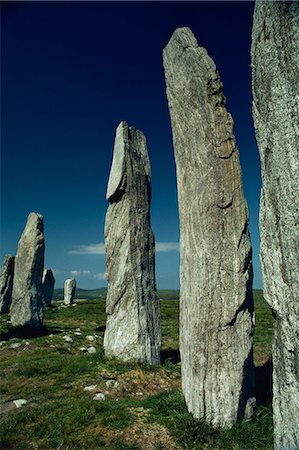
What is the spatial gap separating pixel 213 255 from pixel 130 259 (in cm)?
607

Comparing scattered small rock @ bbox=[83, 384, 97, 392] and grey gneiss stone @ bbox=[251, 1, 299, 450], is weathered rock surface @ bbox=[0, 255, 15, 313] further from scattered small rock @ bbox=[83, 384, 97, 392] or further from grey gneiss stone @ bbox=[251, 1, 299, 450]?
grey gneiss stone @ bbox=[251, 1, 299, 450]

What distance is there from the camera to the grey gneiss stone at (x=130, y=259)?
13656 millimetres

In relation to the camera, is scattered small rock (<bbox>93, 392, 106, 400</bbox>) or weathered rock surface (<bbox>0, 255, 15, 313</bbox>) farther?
weathered rock surface (<bbox>0, 255, 15, 313</bbox>)

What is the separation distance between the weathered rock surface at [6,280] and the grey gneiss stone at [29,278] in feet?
29.7

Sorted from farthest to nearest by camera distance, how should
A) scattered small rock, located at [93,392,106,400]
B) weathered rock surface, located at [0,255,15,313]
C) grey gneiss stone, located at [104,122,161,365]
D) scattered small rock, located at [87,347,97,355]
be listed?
weathered rock surface, located at [0,255,15,313] → scattered small rock, located at [87,347,97,355] → grey gneiss stone, located at [104,122,161,365] → scattered small rock, located at [93,392,106,400]

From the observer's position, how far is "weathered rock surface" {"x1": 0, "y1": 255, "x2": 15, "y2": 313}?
3035 centimetres

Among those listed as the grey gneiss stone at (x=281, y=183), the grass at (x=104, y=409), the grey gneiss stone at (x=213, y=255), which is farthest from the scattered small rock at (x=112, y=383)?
the grey gneiss stone at (x=281, y=183)

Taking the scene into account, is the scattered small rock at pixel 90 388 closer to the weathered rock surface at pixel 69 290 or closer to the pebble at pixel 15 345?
the pebble at pixel 15 345

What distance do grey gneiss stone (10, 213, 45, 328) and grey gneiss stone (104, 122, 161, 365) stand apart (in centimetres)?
789

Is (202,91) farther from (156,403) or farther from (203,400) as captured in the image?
(156,403)

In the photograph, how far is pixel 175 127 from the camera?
934 centimetres

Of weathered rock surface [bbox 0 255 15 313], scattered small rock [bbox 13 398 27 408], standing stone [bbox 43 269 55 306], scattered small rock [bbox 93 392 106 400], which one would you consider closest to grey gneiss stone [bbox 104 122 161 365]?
scattered small rock [bbox 93 392 106 400]

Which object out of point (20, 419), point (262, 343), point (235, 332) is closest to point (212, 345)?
point (235, 332)

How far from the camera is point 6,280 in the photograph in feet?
99.9
